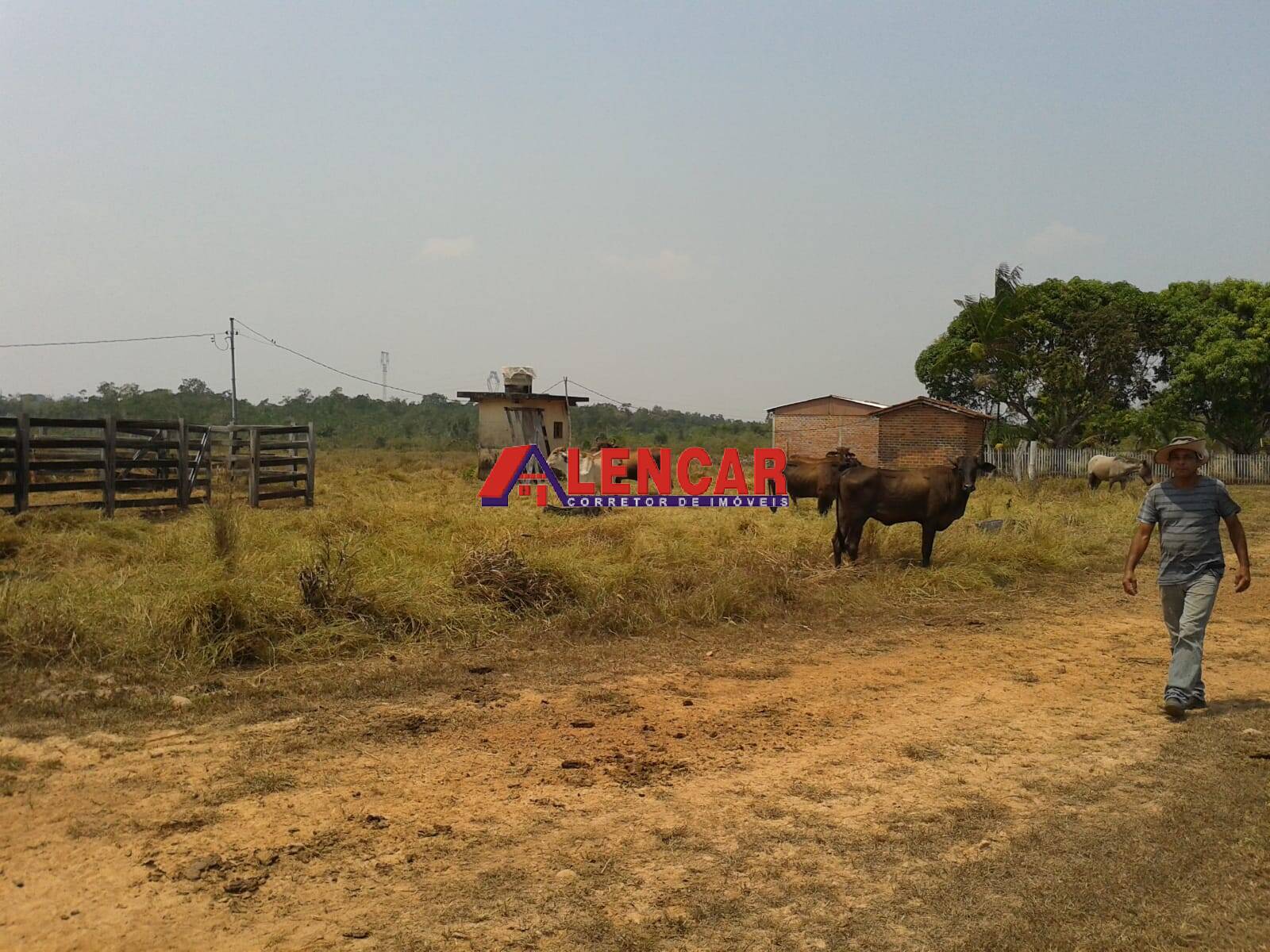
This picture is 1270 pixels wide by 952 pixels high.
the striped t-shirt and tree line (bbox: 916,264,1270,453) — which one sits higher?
tree line (bbox: 916,264,1270,453)

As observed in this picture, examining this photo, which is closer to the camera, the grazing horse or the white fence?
the grazing horse

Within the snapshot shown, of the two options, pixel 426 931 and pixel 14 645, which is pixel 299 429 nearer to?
pixel 14 645

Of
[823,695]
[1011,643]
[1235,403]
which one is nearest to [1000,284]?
[1235,403]

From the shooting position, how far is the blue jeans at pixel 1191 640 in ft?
18.3

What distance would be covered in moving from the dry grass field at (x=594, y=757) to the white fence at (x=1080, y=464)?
21488mm

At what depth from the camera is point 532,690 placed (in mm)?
6133

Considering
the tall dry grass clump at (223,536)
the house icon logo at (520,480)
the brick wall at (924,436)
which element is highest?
the brick wall at (924,436)

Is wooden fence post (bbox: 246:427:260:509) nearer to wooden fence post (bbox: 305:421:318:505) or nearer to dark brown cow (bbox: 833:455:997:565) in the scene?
wooden fence post (bbox: 305:421:318:505)

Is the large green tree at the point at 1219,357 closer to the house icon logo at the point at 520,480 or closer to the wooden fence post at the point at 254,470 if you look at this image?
the house icon logo at the point at 520,480

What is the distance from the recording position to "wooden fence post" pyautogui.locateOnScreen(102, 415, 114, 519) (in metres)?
13.5

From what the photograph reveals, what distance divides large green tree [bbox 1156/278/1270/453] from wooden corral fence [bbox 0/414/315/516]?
2714 centimetres

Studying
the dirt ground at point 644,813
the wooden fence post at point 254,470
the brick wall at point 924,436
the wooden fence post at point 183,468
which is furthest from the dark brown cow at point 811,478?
the brick wall at point 924,436

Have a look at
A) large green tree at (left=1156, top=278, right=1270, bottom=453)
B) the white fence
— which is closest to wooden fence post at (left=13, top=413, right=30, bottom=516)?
the white fence

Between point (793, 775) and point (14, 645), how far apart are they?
16.9 feet
